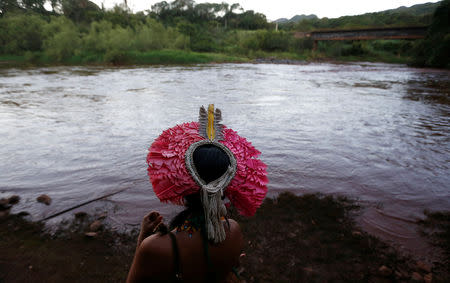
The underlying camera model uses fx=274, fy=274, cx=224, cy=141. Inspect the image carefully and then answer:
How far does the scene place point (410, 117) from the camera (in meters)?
6.88

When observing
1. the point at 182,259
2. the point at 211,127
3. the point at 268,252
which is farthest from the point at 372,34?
the point at 182,259

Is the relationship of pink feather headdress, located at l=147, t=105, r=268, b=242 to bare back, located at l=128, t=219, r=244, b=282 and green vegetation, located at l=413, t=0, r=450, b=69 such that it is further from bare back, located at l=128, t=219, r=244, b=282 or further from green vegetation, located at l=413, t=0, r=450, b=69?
green vegetation, located at l=413, t=0, r=450, b=69

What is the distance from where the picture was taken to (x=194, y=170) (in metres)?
1.07

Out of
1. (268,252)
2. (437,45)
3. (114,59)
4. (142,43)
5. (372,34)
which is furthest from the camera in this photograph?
(372,34)

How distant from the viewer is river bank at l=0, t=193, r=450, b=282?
1995mm

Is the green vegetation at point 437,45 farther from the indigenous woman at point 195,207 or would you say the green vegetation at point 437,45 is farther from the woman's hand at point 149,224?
the woman's hand at point 149,224

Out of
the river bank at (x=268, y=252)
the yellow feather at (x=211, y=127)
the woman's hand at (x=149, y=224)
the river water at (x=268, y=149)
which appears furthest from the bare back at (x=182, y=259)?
the river water at (x=268, y=149)

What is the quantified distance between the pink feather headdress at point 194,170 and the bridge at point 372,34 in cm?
4121

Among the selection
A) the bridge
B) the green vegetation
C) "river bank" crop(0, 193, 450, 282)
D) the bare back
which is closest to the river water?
"river bank" crop(0, 193, 450, 282)

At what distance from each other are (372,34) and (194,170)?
146 feet

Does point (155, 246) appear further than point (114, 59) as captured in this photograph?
No

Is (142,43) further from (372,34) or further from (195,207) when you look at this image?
(195,207)

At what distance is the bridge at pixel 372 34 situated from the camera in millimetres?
33531

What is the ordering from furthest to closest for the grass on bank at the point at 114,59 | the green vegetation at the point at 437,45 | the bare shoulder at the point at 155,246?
the grass on bank at the point at 114,59 < the green vegetation at the point at 437,45 < the bare shoulder at the point at 155,246
